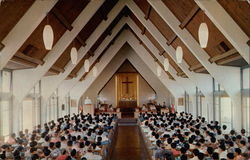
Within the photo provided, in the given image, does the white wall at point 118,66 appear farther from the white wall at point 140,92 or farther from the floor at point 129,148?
the floor at point 129,148

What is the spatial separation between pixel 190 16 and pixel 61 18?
486cm

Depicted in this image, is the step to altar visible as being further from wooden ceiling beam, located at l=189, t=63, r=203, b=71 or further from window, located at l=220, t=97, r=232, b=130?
window, located at l=220, t=97, r=232, b=130

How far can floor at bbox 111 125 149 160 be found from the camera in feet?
42.4

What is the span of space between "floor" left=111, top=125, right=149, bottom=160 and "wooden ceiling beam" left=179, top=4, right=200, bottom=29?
18.9ft

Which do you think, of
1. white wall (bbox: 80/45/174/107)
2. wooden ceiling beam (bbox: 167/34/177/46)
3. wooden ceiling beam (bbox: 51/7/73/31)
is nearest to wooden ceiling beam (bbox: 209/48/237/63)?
wooden ceiling beam (bbox: 167/34/177/46)

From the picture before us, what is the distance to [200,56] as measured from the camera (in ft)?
40.6

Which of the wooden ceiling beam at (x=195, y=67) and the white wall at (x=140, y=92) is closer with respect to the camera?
the wooden ceiling beam at (x=195, y=67)

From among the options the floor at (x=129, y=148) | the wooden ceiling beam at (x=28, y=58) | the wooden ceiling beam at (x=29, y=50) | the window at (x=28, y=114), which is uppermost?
the wooden ceiling beam at (x=29, y=50)

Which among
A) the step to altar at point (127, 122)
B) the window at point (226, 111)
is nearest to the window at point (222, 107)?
the window at point (226, 111)

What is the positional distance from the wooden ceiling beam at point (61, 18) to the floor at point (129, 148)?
602 centimetres

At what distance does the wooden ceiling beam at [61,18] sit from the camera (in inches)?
414

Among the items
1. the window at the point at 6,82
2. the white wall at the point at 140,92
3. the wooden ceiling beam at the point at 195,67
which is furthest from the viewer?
the white wall at the point at 140,92

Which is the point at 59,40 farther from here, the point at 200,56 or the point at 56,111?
the point at 56,111

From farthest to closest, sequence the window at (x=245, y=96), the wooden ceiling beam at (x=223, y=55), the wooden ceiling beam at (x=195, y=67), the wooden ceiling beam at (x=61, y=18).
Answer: the wooden ceiling beam at (x=195, y=67)
the window at (x=245, y=96)
the wooden ceiling beam at (x=61, y=18)
the wooden ceiling beam at (x=223, y=55)
